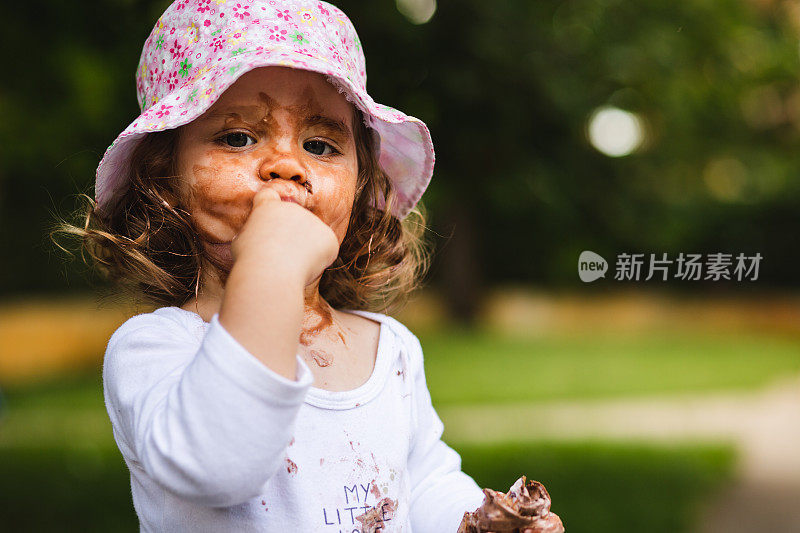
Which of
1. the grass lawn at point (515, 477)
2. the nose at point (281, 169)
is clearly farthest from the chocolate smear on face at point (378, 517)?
the grass lawn at point (515, 477)

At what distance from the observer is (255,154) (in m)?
1.50

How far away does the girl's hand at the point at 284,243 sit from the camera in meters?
1.21

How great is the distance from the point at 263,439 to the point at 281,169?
53 centimetres

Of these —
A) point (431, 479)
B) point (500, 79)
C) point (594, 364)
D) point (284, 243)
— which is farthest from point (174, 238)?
point (594, 364)

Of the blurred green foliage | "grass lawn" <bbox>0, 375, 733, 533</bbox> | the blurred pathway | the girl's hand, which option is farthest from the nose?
the blurred pathway

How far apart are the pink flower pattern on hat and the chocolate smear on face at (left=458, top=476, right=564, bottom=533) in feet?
2.43

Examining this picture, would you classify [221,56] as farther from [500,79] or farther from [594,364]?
[594,364]

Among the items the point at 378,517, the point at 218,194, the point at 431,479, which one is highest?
the point at 218,194

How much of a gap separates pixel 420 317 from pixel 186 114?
17.3m

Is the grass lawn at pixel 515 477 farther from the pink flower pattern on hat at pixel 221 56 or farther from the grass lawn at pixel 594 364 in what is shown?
the pink flower pattern on hat at pixel 221 56

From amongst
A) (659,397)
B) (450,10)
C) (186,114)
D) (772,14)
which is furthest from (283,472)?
(772,14)

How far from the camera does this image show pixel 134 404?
1.29 m

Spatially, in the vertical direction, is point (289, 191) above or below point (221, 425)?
above

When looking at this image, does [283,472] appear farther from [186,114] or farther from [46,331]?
[46,331]
